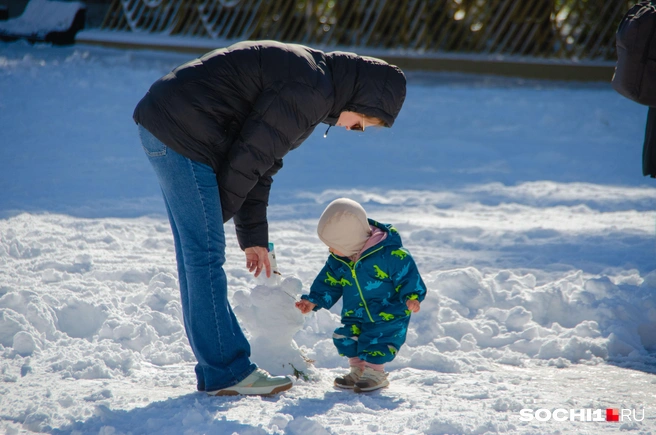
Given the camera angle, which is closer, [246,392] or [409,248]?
[246,392]

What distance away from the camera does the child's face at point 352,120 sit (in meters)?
2.69

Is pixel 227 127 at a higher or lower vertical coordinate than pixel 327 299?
higher

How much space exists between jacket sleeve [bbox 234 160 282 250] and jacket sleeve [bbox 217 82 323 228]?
0.18 metres

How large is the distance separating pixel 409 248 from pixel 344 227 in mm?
2024

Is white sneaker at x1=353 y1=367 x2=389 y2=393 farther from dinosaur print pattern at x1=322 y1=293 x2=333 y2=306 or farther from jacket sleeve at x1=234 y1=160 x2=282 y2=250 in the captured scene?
jacket sleeve at x1=234 y1=160 x2=282 y2=250

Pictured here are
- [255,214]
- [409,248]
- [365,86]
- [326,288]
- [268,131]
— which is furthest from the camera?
[409,248]

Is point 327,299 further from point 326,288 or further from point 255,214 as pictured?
point 255,214

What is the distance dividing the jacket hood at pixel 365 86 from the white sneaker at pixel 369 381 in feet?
3.45

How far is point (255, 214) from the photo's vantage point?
2.78 metres

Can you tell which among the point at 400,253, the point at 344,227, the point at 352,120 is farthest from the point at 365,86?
the point at 400,253

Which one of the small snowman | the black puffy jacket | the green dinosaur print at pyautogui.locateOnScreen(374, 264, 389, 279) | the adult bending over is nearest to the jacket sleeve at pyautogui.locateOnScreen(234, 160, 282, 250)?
the adult bending over

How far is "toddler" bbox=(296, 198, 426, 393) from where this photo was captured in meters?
2.97

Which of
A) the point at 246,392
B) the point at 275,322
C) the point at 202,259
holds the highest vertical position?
the point at 202,259

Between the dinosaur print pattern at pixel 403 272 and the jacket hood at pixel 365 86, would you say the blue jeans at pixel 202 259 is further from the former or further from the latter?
the dinosaur print pattern at pixel 403 272
